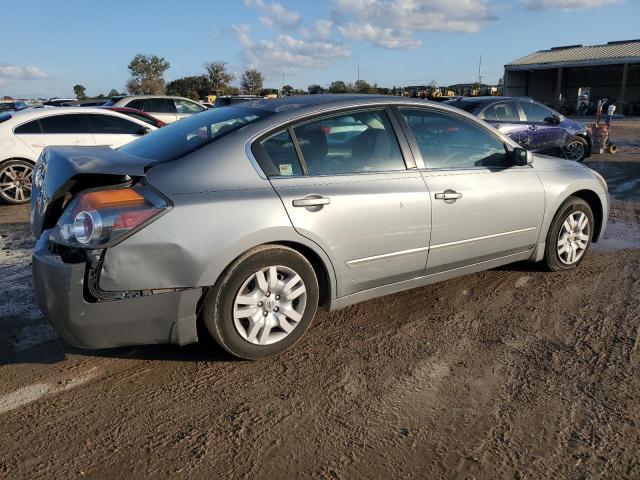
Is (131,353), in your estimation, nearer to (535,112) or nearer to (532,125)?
(532,125)

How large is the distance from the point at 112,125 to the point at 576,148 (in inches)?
401

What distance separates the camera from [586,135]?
41.9 ft

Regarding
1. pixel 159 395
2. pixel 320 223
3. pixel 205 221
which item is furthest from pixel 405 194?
pixel 159 395

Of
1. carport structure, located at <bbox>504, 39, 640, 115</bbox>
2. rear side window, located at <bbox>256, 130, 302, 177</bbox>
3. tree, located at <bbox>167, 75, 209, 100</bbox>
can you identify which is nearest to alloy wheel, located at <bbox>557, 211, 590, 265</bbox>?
rear side window, located at <bbox>256, 130, 302, 177</bbox>

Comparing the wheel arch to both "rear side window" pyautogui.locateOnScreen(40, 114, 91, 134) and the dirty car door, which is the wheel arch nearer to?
the dirty car door

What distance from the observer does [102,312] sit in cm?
285

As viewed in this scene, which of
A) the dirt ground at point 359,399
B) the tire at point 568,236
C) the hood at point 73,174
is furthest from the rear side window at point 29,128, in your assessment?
the tire at point 568,236

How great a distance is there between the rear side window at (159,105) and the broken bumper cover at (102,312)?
44.2ft

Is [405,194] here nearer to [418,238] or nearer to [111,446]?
[418,238]

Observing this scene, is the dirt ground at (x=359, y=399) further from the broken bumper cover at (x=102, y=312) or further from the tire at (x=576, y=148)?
the tire at (x=576, y=148)

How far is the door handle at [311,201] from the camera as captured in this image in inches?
128

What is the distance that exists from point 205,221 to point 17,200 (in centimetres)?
650

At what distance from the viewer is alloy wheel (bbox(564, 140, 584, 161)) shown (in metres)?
12.6

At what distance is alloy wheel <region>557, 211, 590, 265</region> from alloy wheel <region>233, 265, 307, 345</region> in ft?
8.96
